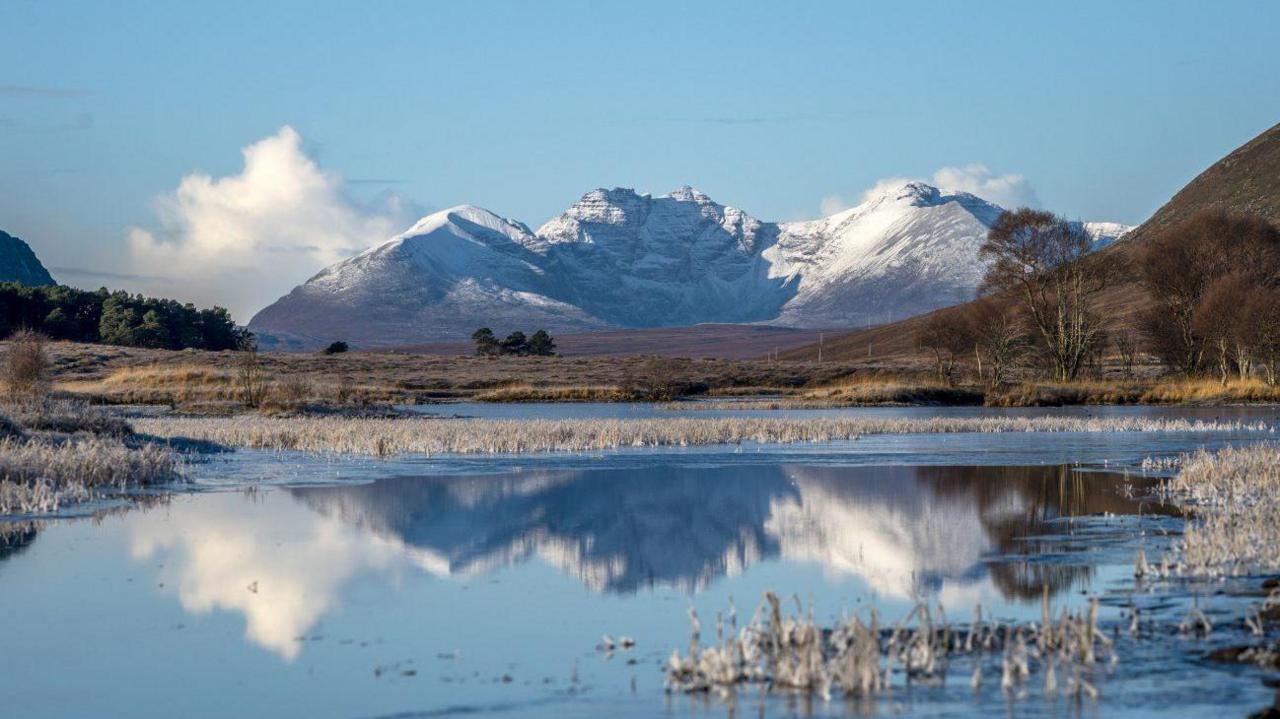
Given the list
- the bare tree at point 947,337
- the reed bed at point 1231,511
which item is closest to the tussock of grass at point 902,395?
the bare tree at point 947,337

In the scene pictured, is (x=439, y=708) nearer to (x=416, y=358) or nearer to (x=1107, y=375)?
(x=1107, y=375)

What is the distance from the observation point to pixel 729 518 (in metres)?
24.6

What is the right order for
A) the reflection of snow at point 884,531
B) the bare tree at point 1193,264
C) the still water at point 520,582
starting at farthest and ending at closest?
the bare tree at point 1193,264 < the reflection of snow at point 884,531 < the still water at point 520,582

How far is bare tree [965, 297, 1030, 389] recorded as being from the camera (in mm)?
86312

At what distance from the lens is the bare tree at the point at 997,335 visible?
283 feet

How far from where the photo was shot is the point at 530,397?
93750mm

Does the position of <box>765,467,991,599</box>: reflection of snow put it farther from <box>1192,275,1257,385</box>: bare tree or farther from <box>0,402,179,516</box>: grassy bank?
<box>1192,275,1257,385</box>: bare tree

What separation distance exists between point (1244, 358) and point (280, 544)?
67852mm

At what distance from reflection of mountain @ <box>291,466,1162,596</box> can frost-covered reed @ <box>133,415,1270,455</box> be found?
7876 mm

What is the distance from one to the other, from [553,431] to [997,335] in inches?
1996

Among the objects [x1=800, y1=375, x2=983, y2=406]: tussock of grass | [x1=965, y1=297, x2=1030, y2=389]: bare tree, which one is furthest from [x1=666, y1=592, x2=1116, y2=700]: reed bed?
[x1=965, y1=297, x2=1030, y2=389]: bare tree

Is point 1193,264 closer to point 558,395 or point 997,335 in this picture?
point 997,335

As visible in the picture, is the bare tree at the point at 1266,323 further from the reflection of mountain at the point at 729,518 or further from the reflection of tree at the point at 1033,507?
the reflection of mountain at the point at 729,518

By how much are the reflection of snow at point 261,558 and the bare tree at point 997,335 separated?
64042 mm
